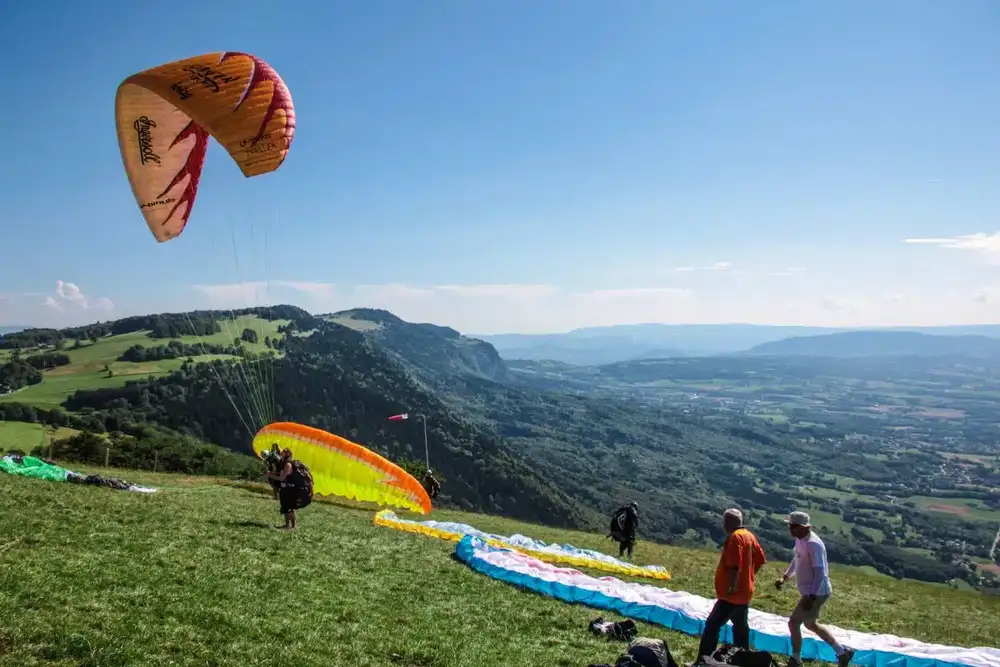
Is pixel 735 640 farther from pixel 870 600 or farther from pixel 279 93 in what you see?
pixel 279 93

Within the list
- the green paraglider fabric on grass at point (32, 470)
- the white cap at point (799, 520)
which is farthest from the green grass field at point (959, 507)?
the green paraglider fabric on grass at point (32, 470)

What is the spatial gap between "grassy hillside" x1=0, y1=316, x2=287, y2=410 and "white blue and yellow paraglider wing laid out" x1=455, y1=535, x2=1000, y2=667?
8596cm

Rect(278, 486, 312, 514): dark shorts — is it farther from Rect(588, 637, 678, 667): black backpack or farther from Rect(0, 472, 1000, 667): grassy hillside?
Rect(588, 637, 678, 667): black backpack

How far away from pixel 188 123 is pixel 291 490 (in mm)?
9964

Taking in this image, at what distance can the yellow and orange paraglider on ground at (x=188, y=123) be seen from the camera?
1393 cm

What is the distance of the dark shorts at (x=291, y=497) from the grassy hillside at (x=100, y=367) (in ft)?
269

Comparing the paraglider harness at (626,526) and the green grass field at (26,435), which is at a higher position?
the paraglider harness at (626,526)

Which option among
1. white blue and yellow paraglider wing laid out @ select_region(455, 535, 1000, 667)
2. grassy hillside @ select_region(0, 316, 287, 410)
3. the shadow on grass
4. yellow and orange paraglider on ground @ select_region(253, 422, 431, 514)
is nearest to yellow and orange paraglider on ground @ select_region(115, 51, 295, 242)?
the shadow on grass

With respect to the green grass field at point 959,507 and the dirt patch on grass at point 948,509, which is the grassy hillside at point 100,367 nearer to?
the dirt patch on grass at point 948,509

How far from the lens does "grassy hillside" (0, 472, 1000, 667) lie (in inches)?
269

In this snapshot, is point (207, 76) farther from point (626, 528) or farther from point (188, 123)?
point (626, 528)

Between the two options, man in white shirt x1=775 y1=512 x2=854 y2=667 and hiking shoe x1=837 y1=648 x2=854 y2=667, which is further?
man in white shirt x1=775 y1=512 x2=854 y2=667

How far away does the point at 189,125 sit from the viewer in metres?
16.2

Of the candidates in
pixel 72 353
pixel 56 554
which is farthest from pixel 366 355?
pixel 56 554
